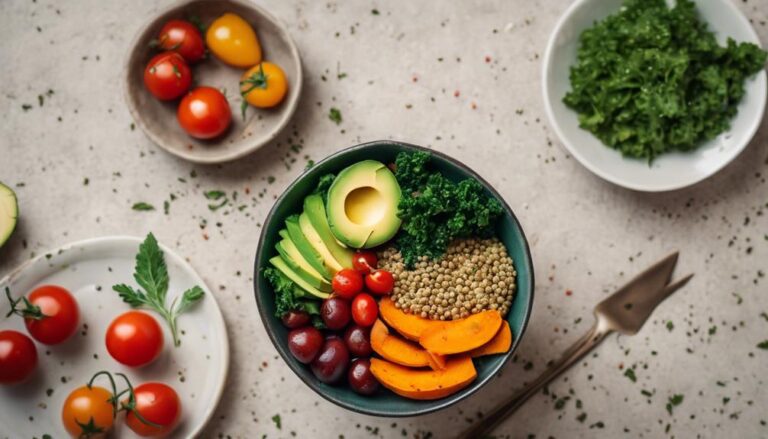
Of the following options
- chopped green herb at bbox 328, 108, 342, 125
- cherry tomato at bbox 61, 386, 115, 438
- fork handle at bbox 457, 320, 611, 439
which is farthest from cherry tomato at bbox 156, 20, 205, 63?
fork handle at bbox 457, 320, 611, 439

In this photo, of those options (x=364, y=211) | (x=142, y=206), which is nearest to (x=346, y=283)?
(x=364, y=211)

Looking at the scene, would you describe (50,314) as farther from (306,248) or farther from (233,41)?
(233,41)

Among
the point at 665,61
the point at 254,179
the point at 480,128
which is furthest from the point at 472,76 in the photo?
the point at 254,179

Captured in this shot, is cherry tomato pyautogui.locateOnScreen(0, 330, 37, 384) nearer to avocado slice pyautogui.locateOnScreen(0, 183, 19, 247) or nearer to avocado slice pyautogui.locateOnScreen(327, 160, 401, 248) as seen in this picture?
avocado slice pyautogui.locateOnScreen(0, 183, 19, 247)

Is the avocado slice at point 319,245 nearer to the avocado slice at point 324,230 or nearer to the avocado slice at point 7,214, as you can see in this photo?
the avocado slice at point 324,230

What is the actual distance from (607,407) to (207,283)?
4.02ft

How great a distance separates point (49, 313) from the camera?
1.84 m

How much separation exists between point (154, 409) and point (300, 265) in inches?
23.8

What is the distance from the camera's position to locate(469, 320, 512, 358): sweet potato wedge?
160 cm

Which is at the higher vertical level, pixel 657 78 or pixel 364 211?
pixel 364 211

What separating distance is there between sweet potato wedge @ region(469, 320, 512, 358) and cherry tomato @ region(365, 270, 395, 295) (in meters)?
0.25

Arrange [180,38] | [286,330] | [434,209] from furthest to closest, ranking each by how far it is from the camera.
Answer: [180,38], [286,330], [434,209]

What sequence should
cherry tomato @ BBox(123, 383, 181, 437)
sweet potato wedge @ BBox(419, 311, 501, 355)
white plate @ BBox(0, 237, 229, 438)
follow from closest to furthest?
1. sweet potato wedge @ BBox(419, 311, 501, 355)
2. cherry tomato @ BBox(123, 383, 181, 437)
3. white plate @ BBox(0, 237, 229, 438)

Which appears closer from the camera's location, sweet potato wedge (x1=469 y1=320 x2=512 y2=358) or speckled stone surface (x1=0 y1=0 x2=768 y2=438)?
sweet potato wedge (x1=469 y1=320 x2=512 y2=358)
